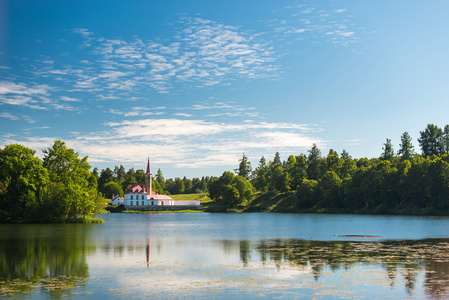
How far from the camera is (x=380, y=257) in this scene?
3006 cm

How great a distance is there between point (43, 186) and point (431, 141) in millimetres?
112087

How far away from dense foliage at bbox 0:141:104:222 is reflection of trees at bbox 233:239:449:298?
48.1m

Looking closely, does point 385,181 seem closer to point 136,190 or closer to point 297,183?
point 297,183

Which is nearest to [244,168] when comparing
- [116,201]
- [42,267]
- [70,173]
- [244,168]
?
[244,168]

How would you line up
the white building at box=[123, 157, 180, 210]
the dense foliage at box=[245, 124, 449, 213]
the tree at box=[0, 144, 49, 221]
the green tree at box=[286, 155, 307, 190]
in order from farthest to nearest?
the white building at box=[123, 157, 180, 210]
the green tree at box=[286, 155, 307, 190]
the dense foliage at box=[245, 124, 449, 213]
the tree at box=[0, 144, 49, 221]

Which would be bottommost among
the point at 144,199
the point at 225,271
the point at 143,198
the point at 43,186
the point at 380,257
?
the point at 144,199

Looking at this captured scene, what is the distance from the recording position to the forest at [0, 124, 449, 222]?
7594cm

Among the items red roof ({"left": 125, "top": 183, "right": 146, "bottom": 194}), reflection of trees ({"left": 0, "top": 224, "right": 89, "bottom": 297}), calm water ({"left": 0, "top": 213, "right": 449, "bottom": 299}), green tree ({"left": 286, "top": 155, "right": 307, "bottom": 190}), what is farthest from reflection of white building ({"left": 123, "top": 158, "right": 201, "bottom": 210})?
calm water ({"left": 0, "top": 213, "right": 449, "bottom": 299})

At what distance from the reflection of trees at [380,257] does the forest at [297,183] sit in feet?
169

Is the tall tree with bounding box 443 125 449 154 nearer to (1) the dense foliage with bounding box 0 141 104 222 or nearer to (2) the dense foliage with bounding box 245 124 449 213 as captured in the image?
(2) the dense foliage with bounding box 245 124 449 213

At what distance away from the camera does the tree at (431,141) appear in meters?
128

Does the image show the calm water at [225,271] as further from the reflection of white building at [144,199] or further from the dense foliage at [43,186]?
the reflection of white building at [144,199]

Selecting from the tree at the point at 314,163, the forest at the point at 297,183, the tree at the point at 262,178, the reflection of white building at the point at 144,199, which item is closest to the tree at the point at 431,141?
the forest at the point at 297,183

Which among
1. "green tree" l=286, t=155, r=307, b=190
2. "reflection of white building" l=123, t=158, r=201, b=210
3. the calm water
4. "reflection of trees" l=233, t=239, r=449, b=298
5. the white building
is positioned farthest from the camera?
the white building
